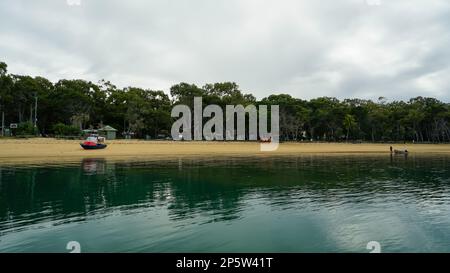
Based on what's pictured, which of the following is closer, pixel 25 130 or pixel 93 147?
pixel 93 147

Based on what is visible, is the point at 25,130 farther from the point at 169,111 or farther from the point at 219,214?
the point at 219,214

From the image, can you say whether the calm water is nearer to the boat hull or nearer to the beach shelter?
the boat hull

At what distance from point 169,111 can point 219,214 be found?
69001 millimetres

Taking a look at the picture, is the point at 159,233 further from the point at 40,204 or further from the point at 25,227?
the point at 40,204

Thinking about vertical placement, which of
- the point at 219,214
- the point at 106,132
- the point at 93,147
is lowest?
the point at 219,214

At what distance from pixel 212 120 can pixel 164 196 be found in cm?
5851

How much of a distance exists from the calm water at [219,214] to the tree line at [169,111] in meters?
47.3

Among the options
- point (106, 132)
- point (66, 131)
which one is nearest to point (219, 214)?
point (66, 131)

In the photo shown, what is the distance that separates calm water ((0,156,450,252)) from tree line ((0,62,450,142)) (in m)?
47.3

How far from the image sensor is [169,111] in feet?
264

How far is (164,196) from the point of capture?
54.8 feet

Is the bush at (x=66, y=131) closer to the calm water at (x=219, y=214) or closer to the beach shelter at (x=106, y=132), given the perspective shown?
the beach shelter at (x=106, y=132)

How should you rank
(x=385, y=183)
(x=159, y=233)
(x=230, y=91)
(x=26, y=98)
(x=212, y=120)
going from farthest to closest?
(x=230, y=91) < (x=212, y=120) < (x=26, y=98) < (x=385, y=183) < (x=159, y=233)
